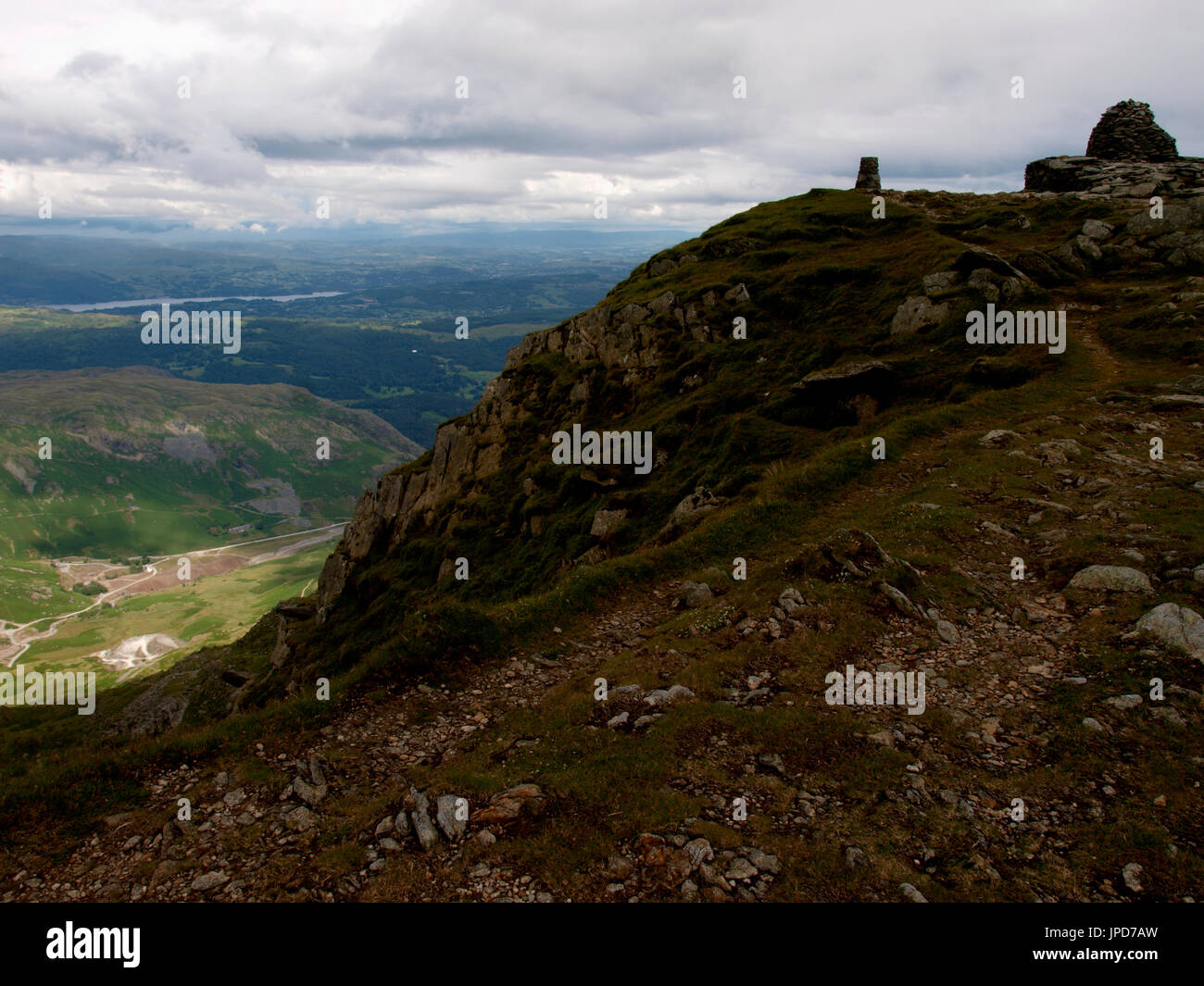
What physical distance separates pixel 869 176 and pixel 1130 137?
29.5 meters

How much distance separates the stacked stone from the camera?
72.9 m

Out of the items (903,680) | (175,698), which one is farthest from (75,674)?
(903,680)

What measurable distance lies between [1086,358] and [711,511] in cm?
2605

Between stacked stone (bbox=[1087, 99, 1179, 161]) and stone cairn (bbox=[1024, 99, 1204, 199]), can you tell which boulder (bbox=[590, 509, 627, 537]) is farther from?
stacked stone (bbox=[1087, 99, 1179, 161])

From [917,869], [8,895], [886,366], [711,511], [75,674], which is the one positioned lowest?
[75,674]

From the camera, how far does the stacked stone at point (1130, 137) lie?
7294 centimetres

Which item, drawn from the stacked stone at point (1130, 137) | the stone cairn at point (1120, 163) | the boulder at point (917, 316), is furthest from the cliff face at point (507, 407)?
the stacked stone at point (1130, 137)

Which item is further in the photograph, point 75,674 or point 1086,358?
point 75,674

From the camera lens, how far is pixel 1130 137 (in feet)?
244

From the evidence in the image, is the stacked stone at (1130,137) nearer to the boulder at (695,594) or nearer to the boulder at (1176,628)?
the boulder at (1176,628)

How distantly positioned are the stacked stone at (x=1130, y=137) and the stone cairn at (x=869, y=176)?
24.8 m

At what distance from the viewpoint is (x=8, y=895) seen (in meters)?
10.7
